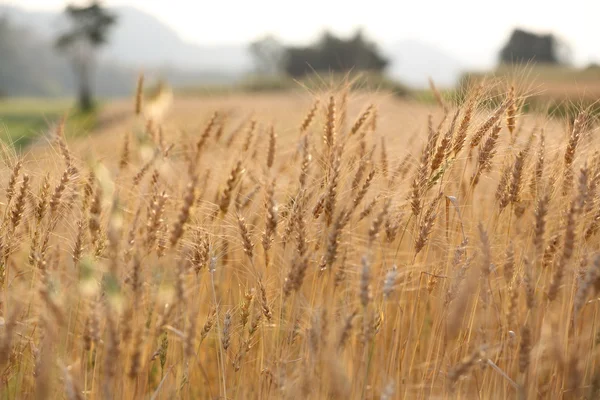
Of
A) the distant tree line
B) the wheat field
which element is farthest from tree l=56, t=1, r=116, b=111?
the wheat field

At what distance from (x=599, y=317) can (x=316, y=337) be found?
1308 mm

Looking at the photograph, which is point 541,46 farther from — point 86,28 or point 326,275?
point 326,275

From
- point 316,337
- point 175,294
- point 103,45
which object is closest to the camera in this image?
point 175,294

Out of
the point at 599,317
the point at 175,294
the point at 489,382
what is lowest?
the point at 489,382

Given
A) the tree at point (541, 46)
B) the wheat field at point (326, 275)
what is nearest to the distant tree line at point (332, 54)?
the tree at point (541, 46)

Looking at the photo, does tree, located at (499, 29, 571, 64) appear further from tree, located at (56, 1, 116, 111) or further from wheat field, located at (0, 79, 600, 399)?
wheat field, located at (0, 79, 600, 399)

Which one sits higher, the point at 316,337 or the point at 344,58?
the point at 344,58

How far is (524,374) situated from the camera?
146 cm

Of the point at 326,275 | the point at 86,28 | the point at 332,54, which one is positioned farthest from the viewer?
the point at 332,54

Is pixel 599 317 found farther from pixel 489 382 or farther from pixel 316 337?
pixel 316 337

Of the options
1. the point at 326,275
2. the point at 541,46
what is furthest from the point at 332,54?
the point at 326,275

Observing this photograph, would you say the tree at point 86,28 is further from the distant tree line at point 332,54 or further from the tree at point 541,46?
the tree at point 541,46

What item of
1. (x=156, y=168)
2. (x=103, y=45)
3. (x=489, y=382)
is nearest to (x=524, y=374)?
(x=489, y=382)

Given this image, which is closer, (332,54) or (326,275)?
(326,275)
